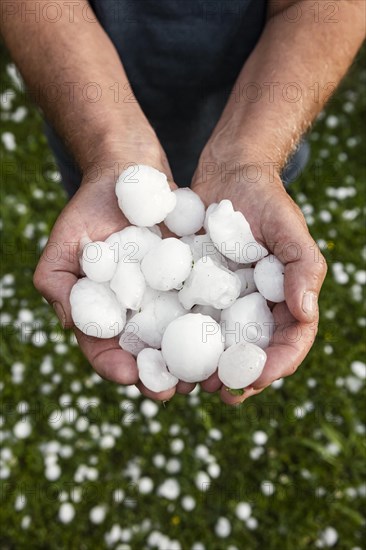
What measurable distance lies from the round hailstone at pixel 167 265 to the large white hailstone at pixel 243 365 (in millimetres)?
174

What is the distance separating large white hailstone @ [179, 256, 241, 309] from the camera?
3.56 feet

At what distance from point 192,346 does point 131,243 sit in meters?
0.25

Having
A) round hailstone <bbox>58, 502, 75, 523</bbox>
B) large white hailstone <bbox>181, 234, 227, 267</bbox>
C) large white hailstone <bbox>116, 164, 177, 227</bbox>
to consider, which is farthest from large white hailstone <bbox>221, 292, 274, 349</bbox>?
round hailstone <bbox>58, 502, 75, 523</bbox>

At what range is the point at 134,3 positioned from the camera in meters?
1.35

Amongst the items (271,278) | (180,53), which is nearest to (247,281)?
(271,278)

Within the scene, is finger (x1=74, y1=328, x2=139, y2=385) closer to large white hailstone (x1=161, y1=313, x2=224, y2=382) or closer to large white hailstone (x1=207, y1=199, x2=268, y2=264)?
large white hailstone (x1=161, y1=313, x2=224, y2=382)

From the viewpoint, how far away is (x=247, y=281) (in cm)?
116

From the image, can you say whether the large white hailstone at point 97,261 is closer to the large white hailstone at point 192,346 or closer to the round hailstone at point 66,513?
the large white hailstone at point 192,346

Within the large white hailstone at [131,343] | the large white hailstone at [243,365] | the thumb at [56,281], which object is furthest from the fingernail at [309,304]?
the thumb at [56,281]

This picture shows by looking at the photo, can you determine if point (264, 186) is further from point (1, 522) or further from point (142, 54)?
point (1, 522)

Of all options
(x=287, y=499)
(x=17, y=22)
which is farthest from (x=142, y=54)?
(x=287, y=499)

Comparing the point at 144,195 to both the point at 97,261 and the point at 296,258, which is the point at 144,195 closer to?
the point at 97,261

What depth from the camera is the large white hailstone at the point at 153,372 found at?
1.03 metres

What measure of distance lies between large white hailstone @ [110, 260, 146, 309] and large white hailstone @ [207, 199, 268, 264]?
16 cm
